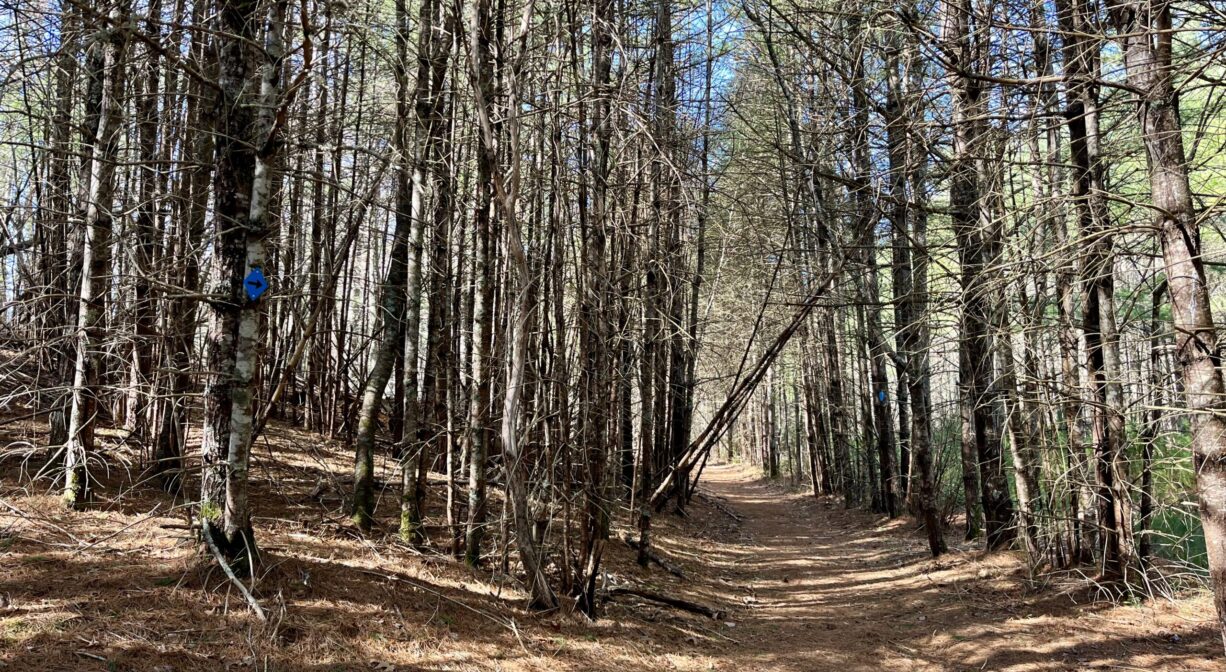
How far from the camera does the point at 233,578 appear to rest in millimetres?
4938

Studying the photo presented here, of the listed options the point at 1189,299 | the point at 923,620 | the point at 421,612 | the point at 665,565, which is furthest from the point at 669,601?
the point at 1189,299

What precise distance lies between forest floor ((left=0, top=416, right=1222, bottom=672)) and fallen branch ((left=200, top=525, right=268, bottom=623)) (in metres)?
0.06

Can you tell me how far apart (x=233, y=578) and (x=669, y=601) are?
4.38 metres

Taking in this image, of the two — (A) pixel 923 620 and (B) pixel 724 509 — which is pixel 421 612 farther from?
(B) pixel 724 509

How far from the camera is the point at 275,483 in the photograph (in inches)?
327

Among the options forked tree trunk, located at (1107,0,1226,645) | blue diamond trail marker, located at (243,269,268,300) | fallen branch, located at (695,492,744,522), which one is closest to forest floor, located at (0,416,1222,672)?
blue diamond trail marker, located at (243,269,268,300)

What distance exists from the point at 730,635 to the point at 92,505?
607 cm

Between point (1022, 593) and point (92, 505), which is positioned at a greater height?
point (92, 505)

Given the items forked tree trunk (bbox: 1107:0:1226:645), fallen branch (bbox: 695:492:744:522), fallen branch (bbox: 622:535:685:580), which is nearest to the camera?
forked tree trunk (bbox: 1107:0:1226:645)

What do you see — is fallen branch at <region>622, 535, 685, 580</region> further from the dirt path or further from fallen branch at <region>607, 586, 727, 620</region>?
fallen branch at <region>607, 586, 727, 620</region>

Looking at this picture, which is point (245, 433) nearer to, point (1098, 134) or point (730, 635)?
point (730, 635)

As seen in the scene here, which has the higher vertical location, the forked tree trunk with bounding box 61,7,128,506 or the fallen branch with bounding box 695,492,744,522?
the forked tree trunk with bounding box 61,7,128,506

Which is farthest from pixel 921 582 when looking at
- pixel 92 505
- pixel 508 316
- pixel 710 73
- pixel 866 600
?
pixel 710 73

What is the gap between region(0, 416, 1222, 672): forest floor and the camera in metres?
4.57
